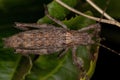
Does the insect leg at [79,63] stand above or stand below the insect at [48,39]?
above

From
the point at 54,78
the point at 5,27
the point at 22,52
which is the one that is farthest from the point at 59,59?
the point at 5,27

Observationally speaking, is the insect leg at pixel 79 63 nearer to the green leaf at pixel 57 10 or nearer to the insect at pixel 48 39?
the insect at pixel 48 39

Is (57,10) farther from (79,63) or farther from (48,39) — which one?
(79,63)

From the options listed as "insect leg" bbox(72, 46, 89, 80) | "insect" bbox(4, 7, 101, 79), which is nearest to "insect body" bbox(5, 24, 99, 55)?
"insect" bbox(4, 7, 101, 79)

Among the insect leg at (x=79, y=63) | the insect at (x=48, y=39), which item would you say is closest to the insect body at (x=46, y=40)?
the insect at (x=48, y=39)

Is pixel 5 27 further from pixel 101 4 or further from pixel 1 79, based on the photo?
pixel 101 4

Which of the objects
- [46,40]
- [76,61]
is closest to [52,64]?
[76,61]
